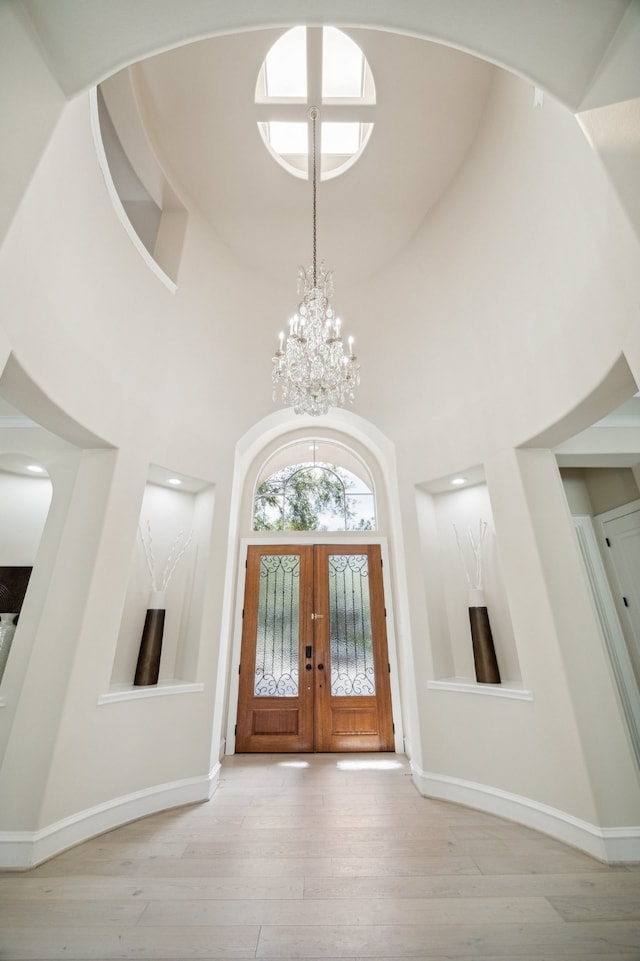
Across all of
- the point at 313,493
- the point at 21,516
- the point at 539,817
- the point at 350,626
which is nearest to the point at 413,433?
the point at 313,493

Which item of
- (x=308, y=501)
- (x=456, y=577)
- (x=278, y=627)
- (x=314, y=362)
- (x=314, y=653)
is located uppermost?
(x=314, y=362)

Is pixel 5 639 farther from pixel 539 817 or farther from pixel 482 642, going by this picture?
pixel 539 817

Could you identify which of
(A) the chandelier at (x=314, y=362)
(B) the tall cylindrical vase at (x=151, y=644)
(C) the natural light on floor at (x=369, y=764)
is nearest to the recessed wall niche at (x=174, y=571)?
(B) the tall cylindrical vase at (x=151, y=644)

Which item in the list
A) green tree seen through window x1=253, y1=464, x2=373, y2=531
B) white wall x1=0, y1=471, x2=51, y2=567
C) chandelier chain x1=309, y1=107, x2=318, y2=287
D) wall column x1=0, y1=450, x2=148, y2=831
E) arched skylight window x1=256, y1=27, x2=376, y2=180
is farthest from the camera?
green tree seen through window x1=253, y1=464, x2=373, y2=531

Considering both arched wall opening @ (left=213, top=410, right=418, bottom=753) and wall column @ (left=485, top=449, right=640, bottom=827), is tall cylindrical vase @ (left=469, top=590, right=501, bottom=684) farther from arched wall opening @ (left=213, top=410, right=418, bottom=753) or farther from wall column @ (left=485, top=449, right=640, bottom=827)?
arched wall opening @ (left=213, top=410, right=418, bottom=753)

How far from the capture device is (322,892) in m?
1.91

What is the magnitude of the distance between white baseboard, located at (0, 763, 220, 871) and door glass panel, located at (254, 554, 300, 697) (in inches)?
38.0

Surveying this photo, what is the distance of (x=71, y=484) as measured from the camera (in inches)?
114

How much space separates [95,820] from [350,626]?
8.69ft

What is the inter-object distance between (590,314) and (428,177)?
2.25 m

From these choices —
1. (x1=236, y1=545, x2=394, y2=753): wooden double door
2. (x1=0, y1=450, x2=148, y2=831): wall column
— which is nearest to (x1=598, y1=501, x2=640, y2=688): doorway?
(x1=236, y1=545, x2=394, y2=753): wooden double door

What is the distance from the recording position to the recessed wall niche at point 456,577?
329 cm

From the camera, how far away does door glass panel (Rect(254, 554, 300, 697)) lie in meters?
4.04

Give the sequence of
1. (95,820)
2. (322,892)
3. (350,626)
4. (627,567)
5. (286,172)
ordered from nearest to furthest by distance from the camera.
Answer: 1. (322,892)
2. (95,820)
3. (286,172)
4. (627,567)
5. (350,626)
